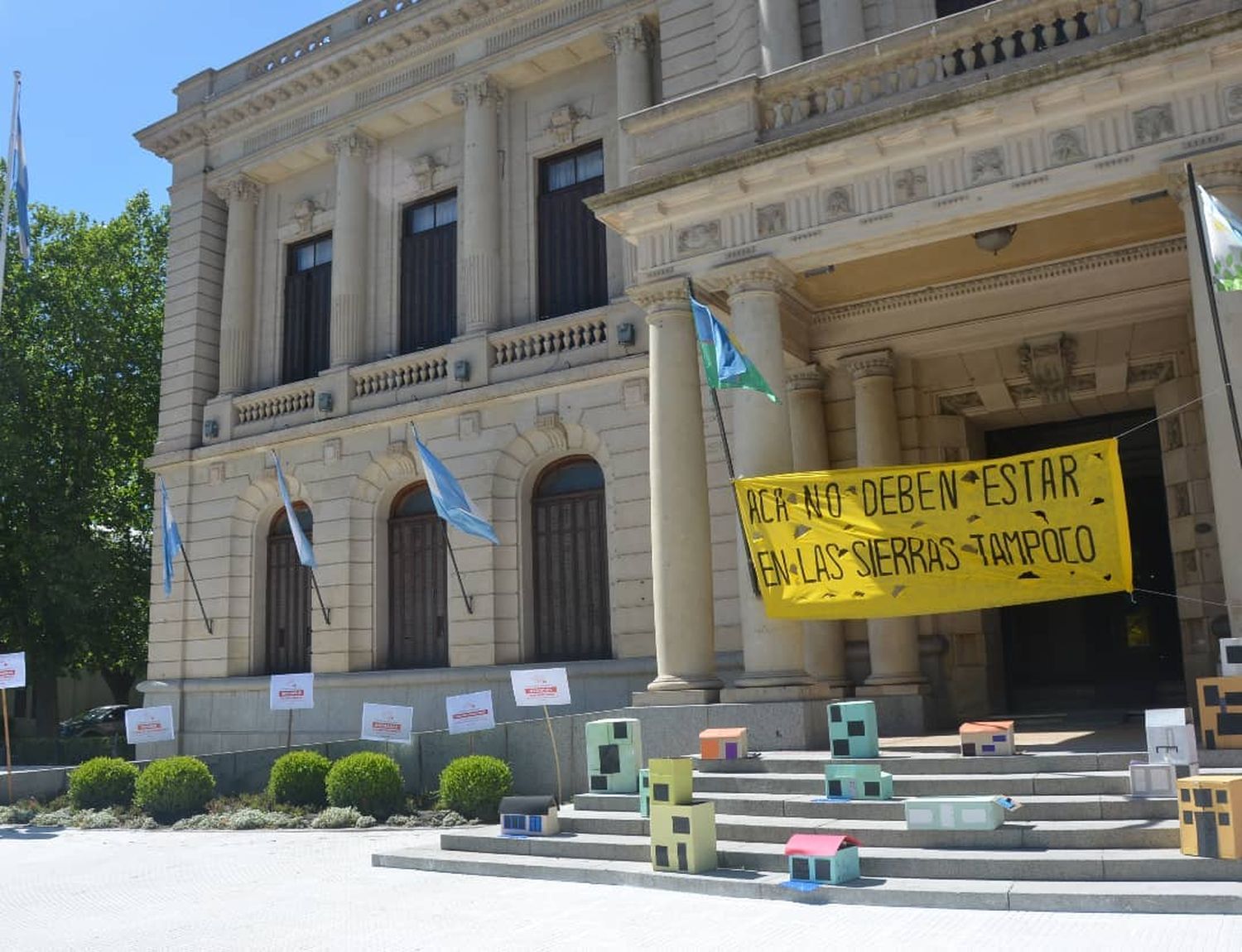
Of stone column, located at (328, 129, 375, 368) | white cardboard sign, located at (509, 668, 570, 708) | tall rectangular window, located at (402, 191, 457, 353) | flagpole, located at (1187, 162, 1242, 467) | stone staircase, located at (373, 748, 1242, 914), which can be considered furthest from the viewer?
stone column, located at (328, 129, 375, 368)

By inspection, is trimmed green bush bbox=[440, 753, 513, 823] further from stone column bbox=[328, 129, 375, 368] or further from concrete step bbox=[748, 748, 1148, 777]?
stone column bbox=[328, 129, 375, 368]

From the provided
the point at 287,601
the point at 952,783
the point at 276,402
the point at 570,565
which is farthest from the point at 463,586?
the point at 952,783

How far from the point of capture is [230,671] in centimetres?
2456

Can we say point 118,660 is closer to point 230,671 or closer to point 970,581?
point 230,671

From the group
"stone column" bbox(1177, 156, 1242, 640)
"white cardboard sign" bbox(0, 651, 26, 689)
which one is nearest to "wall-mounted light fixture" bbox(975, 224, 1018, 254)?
"stone column" bbox(1177, 156, 1242, 640)

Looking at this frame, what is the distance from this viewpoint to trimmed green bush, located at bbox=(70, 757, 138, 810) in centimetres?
1858

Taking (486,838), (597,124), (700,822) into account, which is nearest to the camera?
(700,822)

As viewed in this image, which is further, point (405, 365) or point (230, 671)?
point (230, 671)

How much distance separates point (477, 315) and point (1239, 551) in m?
14.5

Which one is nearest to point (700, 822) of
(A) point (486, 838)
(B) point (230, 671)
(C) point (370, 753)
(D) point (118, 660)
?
(A) point (486, 838)

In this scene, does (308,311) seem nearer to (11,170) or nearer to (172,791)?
(11,170)

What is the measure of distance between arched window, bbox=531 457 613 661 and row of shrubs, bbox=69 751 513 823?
4655mm

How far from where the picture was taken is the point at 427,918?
30.4 feet

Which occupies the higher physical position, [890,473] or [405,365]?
[405,365]
